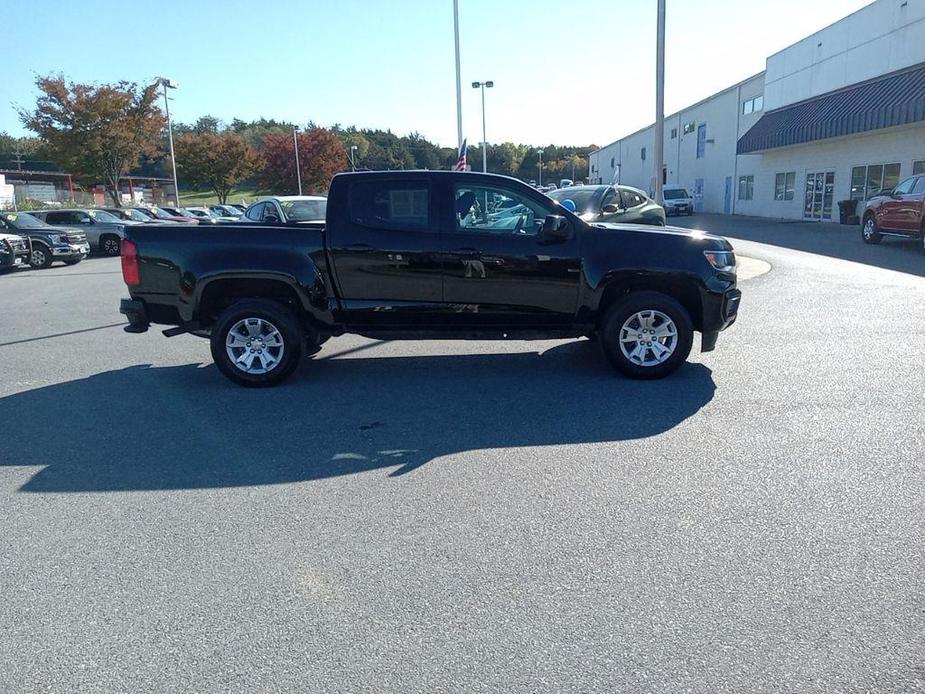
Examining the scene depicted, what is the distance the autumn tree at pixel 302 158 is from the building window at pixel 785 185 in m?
35.9

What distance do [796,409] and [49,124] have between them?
39075 mm

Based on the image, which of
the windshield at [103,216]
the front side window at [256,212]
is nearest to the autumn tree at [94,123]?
the windshield at [103,216]

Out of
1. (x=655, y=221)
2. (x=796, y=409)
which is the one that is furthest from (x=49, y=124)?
(x=796, y=409)

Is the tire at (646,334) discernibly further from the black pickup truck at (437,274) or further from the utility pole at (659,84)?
the utility pole at (659,84)

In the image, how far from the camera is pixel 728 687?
2.62 meters

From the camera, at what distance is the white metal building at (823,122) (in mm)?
25203

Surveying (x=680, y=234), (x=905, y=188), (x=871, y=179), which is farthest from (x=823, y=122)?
(x=680, y=234)

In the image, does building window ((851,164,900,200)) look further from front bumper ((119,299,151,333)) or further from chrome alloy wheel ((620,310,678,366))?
front bumper ((119,299,151,333))

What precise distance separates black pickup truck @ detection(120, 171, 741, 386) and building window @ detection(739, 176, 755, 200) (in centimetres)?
3635

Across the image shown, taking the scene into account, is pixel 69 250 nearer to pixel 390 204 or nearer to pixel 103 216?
pixel 103 216

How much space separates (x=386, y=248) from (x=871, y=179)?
92.4ft

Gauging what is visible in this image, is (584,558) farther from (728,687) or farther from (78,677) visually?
(78,677)

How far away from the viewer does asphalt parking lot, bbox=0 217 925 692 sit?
281 centimetres

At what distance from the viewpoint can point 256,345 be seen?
6793 mm
